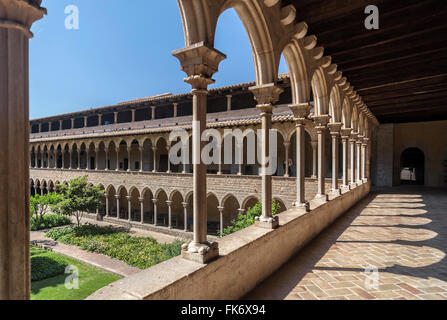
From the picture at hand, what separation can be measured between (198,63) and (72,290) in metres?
10.5

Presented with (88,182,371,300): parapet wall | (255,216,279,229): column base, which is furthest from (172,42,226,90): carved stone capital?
(255,216,279,229): column base

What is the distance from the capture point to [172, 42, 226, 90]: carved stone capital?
2705 mm

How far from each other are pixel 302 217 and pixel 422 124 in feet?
61.2

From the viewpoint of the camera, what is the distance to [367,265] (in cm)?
383

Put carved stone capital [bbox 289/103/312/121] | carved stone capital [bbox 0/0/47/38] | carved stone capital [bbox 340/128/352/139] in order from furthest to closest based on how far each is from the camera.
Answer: carved stone capital [bbox 340/128/352/139] < carved stone capital [bbox 289/103/312/121] < carved stone capital [bbox 0/0/47/38]

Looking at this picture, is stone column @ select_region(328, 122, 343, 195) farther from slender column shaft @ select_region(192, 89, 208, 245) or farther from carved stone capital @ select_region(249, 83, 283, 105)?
slender column shaft @ select_region(192, 89, 208, 245)

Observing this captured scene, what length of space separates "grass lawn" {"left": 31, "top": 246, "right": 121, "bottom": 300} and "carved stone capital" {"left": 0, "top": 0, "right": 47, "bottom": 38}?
9342 millimetres

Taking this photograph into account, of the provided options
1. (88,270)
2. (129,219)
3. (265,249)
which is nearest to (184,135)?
(129,219)

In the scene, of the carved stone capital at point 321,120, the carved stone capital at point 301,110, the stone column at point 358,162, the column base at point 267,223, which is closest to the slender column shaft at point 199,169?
the column base at point 267,223

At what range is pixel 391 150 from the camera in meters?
18.6

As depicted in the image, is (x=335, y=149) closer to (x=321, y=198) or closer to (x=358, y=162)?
(x=321, y=198)

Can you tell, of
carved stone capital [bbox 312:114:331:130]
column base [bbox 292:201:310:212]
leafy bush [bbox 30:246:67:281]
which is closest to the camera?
column base [bbox 292:201:310:212]

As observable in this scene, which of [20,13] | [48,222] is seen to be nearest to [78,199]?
[48,222]

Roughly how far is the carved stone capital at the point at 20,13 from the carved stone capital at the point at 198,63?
1.37 metres
